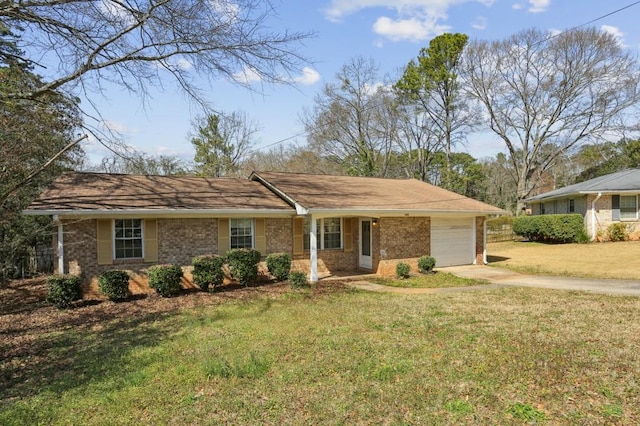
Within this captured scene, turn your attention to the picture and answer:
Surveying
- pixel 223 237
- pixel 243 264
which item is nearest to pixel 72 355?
pixel 243 264

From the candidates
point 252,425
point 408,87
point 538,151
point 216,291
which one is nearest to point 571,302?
point 252,425

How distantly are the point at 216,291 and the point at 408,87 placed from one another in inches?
1045

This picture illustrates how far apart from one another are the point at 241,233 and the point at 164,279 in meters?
3.19

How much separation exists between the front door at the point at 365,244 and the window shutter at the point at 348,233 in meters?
0.43

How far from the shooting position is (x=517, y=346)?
626cm

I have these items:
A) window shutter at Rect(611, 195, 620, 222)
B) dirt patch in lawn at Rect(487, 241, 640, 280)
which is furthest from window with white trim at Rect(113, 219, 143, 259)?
window shutter at Rect(611, 195, 620, 222)

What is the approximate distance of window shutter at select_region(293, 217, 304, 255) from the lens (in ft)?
47.0

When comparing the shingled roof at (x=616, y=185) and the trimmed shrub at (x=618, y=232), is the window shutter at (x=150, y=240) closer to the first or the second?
the shingled roof at (x=616, y=185)

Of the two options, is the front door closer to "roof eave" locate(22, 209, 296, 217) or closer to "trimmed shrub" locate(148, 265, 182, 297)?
"roof eave" locate(22, 209, 296, 217)

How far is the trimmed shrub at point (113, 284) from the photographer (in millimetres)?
10609

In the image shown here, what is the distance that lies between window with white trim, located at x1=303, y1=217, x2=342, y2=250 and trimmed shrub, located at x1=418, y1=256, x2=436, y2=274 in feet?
10.0

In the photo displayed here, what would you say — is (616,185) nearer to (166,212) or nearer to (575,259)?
(575,259)

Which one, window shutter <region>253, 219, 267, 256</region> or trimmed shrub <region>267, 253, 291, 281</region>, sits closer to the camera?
trimmed shrub <region>267, 253, 291, 281</region>

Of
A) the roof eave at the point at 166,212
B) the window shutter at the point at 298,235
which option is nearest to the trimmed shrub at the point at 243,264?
the roof eave at the point at 166,212
